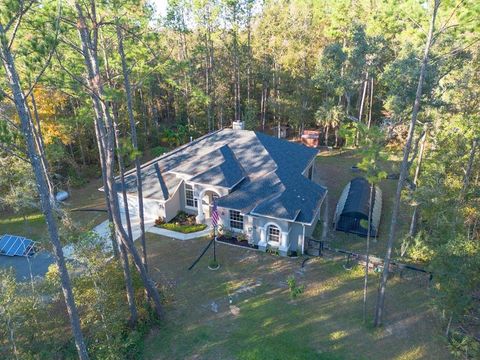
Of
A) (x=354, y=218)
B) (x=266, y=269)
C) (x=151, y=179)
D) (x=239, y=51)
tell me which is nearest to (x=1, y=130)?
(x=266, y=269)

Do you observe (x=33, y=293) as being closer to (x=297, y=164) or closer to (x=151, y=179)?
(x=151, y=179)

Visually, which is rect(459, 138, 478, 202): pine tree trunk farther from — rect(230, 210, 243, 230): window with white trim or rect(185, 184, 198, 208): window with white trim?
rect(185, 184, 198, 208): window with white trim

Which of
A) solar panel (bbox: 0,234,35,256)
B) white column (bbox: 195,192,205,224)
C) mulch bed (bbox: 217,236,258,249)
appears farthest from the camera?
white column (bbox: 195,192,205,224)

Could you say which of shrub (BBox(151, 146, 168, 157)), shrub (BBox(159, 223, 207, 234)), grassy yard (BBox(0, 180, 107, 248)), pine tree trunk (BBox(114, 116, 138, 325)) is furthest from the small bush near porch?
shrub (BBox(151, 146, 168, 157))

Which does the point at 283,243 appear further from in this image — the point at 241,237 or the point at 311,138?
the point at 311,138

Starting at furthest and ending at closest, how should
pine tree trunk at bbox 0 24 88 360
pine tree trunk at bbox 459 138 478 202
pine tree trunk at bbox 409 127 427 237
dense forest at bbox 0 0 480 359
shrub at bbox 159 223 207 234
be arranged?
shrub at bbox 159 223 207 234, pine tree trunk at bbox 409 127 427 237, pine tree trunk at bbox 459 138 478 202, dense forest at bbox 0 0 480 359, pine tree trunk at bbox 0 24 88 360

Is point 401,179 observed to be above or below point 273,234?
above

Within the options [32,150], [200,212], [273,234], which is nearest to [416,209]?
[273,234]
